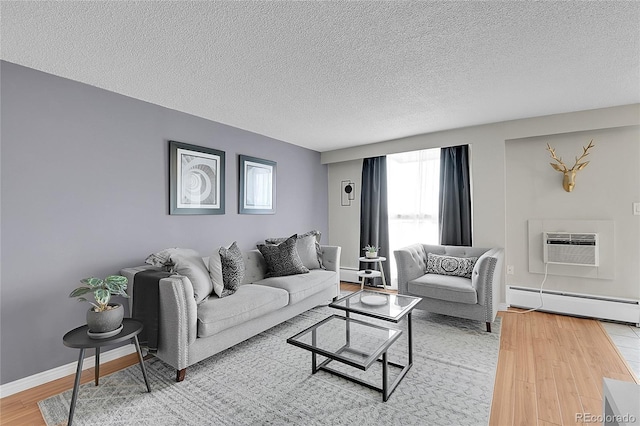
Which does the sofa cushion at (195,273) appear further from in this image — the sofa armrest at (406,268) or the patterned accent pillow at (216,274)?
the sofa armrest at (406,268)

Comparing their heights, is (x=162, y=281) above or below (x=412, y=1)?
below

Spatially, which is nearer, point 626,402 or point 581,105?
point 626,402

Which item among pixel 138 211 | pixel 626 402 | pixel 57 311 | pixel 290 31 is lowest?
pixel 57 311

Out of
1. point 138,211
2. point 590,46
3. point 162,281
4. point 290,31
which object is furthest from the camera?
point 138,211

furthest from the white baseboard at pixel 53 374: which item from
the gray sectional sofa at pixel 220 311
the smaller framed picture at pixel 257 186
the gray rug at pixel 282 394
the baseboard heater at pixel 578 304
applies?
the baseboard heater at pixel 578 304

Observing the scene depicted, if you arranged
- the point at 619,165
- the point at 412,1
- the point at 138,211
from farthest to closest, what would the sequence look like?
the point at 619,165 → the point at 138,211 → the point at 412,1

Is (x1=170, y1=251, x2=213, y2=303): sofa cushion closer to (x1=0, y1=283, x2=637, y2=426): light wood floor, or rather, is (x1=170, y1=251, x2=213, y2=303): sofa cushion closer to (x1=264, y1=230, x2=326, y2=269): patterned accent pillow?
(x1=0, y1=283, x2=637, y2=426): light wood floor

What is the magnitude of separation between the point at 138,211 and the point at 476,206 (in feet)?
13.1

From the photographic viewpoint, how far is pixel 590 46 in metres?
2.07

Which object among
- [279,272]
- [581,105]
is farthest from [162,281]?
[581,105]

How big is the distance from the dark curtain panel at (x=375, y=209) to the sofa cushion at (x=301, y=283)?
1.51 metres

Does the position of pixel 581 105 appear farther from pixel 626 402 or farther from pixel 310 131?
pixel 626 402

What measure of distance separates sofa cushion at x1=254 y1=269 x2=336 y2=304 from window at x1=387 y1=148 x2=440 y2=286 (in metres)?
1.75

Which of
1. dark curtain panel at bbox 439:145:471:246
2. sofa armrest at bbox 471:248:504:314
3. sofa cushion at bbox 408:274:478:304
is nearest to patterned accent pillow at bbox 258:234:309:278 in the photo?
sofa cushion at bbox 408:274:478:304
